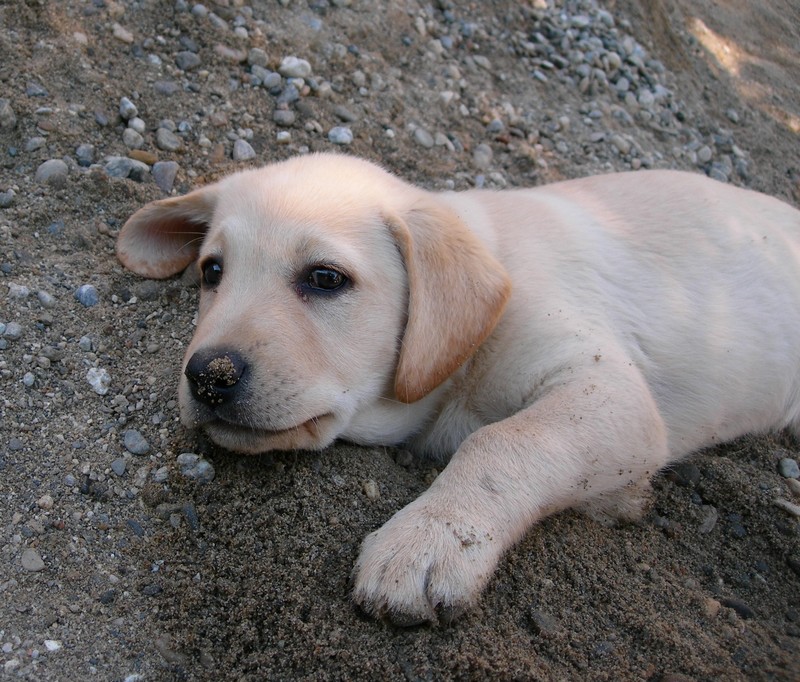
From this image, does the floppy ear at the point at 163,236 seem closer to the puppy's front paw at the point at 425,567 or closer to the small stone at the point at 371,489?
the small stone at the point at 371,489

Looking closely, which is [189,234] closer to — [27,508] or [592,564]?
[27,508]

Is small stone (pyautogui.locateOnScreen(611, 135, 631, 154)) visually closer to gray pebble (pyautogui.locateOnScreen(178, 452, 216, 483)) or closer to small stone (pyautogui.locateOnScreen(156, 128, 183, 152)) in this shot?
small stone (pyautogui.locateOnScreen(156, 128, 183, 152))

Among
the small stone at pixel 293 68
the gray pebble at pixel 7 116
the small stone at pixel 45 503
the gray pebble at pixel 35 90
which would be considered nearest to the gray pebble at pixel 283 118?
the small stone at pixel 293 68

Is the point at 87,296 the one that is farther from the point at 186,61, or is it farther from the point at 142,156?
the point at 186,61

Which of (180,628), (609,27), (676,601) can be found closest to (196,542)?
(180,628)

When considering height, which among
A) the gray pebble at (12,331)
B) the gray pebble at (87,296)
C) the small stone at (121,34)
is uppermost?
the small stone at (121,34)

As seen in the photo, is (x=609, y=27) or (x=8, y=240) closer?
(x=8, y=240)

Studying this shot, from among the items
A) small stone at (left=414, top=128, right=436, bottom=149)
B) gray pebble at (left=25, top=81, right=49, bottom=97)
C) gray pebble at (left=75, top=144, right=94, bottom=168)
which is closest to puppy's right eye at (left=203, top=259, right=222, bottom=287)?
gray pebble at (left=75, top=144, right=94, bottom=168)
